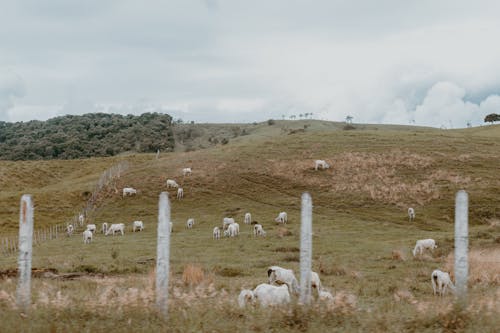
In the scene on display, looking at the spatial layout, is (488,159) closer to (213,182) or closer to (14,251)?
(213,182)

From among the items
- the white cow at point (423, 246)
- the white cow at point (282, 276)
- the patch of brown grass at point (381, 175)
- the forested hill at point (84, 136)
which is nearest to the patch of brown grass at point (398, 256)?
the white cow at point (423, 246)

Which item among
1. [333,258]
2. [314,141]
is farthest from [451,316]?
[314,141]

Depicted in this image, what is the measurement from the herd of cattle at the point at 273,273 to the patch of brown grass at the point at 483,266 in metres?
2.16

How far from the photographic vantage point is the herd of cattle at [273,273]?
11.8 metres

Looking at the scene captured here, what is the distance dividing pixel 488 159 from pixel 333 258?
40.5 m

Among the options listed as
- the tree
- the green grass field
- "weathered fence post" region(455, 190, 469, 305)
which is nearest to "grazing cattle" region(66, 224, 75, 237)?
the green grass field

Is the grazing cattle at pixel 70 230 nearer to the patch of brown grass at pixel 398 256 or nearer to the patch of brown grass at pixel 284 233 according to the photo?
the patch of brown grass at pixel 284 233

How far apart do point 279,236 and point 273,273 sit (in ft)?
66.1

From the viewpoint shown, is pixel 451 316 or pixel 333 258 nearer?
pixel 451 316

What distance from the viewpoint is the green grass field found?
8180 mm

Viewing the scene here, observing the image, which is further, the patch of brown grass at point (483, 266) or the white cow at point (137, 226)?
the white cow at point (137, 226)

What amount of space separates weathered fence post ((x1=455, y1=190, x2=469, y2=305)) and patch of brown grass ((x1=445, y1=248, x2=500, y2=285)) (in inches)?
415

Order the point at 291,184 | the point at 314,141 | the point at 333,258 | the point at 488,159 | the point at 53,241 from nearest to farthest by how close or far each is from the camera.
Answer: the point at 333,258
the point at 53,241
the point at 291,184
the point at 488,159
the point at 314,141

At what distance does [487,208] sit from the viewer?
Result: 46.6 metres
